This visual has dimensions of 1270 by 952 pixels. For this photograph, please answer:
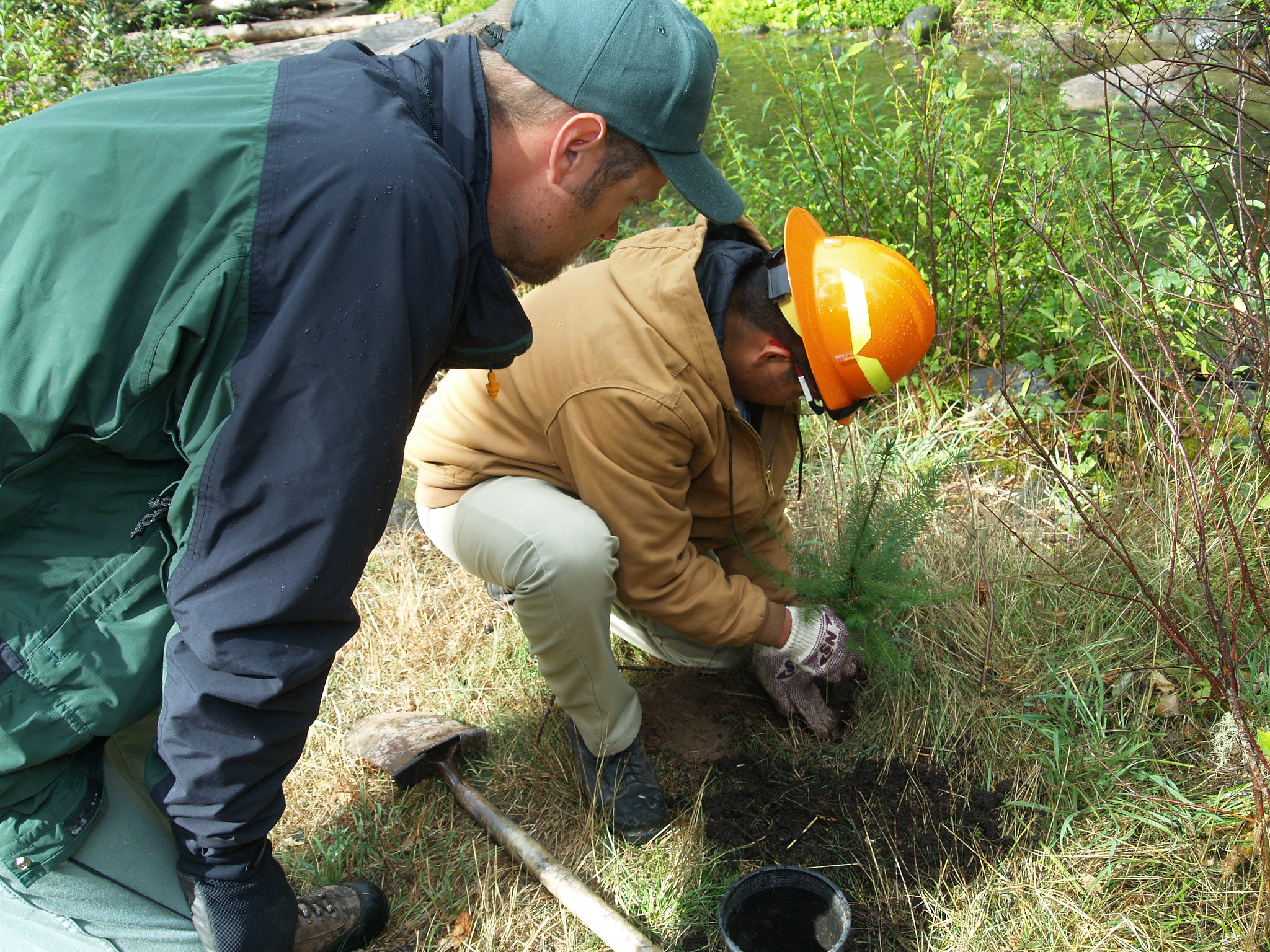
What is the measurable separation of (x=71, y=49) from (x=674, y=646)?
17.8ft

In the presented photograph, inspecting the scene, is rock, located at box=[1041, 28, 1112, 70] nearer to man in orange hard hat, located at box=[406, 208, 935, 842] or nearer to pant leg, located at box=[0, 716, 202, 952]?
man in orange hard hat, located at box=[406, 208, 935, 842]

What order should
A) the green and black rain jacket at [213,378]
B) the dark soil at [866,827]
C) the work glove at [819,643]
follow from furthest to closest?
the work glove at [819,643] → the dark soil at [866,827] → the green and black rain jacket at [213,378]

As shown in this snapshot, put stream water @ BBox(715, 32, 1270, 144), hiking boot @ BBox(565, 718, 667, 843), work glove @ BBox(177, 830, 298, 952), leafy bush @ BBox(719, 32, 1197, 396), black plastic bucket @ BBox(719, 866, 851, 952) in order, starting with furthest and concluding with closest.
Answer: stream water @ BBox(715, 32, 1270, 144) < leafy bush @ BBox(719, 32, 1197, 396) < hiking boot @ BBox(565, 718, 667, 843) < black plastic bucket @ BBox(719, 866, 851, 952) < work glove @ BBox(177, 830, 298, 952)

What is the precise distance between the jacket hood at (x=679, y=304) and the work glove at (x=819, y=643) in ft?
2.29

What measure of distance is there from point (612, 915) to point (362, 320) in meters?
1.54

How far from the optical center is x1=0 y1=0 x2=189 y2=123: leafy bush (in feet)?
16.8

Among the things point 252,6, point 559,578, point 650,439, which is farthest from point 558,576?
point 252,6

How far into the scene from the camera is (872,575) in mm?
2609

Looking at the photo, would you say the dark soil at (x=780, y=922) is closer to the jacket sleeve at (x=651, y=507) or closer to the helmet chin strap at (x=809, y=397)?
the jacket sleeve at (x=651, y=507)

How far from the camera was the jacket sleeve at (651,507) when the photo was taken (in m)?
2.35

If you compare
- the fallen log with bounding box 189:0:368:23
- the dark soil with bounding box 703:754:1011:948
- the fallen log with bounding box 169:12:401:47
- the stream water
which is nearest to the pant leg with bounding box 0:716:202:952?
the dark soil with bounding box 703:754:1011:948

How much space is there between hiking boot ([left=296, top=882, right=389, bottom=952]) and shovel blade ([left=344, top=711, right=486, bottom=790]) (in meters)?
0.35

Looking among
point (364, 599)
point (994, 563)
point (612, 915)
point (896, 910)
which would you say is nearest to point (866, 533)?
point (994, 563)

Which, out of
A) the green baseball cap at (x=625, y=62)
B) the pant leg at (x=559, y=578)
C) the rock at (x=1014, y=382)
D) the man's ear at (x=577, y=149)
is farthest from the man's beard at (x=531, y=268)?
the rock at (x=1014, y=382)
